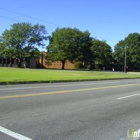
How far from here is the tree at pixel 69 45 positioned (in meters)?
79.6

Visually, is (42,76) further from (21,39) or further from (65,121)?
(21,39)

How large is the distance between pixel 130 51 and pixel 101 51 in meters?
10.6

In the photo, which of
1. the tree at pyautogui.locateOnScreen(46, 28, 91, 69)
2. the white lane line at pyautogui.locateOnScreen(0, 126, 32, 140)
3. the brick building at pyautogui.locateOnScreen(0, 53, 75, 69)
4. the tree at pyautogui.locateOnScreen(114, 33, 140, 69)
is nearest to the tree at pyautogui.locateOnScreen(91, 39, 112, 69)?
the tree at pyautogui.locateOnScreen(114, 33, 140, 69)

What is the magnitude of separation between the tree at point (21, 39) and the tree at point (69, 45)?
253 inches

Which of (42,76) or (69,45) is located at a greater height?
(69,45)

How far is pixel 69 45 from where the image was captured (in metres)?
79.2

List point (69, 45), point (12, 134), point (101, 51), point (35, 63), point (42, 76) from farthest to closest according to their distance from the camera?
point (35, 63)
point (101, 51)
point (69, 45)
point (42, 76)
point (12, 134)

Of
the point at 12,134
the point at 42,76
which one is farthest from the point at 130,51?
the point at 12,134

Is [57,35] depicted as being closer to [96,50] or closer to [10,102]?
[96,50]

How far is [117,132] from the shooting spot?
6.67m

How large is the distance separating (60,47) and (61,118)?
241 ft

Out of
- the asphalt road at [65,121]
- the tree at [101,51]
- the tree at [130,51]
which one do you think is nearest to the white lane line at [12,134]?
the asphalt road at [65,121]

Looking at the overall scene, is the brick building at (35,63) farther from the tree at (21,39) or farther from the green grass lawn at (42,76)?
the green grass lawn at (42,76)

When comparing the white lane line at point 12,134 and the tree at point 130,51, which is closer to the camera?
the white lane line at point 12,134
